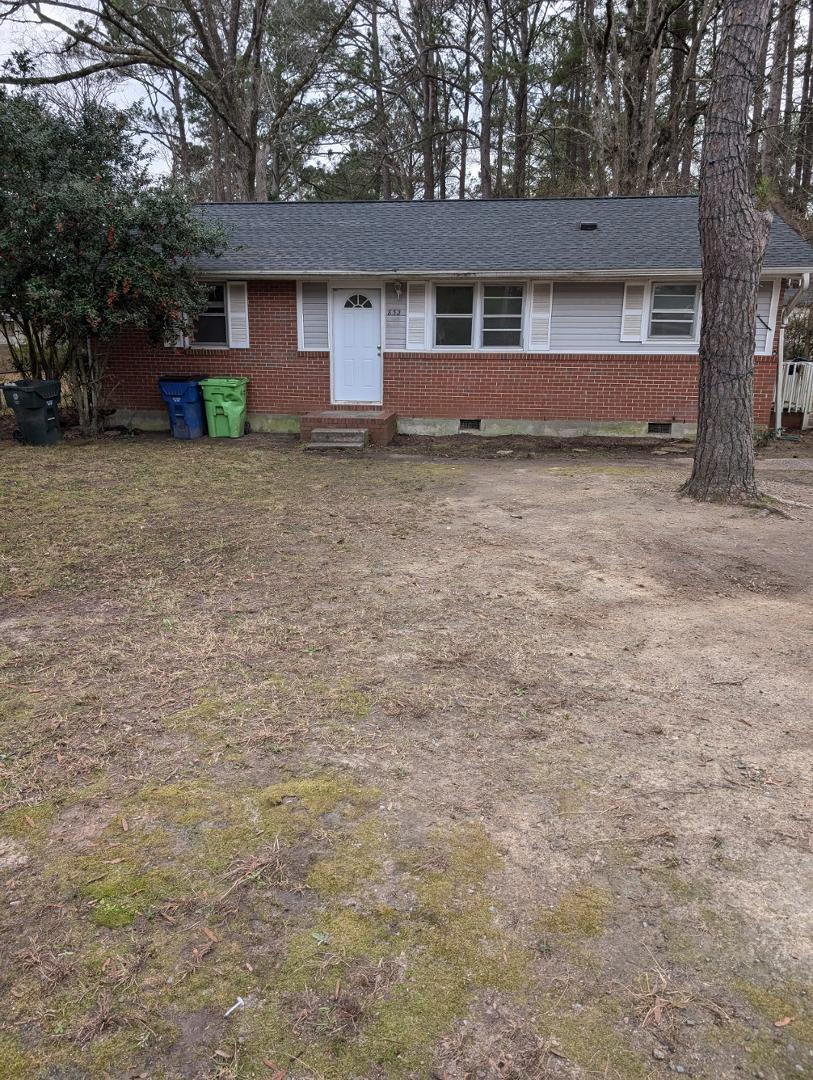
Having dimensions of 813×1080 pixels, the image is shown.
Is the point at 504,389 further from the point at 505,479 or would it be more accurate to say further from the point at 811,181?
the point at 811,181

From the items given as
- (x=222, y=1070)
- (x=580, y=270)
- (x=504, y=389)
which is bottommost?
(x=222, y=1070)

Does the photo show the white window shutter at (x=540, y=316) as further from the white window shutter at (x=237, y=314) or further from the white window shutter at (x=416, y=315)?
the white window shutter at (x=237, y=314)

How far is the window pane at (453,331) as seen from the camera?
12.7m

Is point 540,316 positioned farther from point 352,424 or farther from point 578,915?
point 578,915

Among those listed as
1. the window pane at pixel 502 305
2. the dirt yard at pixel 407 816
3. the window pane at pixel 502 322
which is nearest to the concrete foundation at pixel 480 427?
the window pane at pixel 502 322

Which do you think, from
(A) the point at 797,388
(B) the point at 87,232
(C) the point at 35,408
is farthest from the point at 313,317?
(A) the point at 797,388

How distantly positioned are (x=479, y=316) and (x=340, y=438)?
3.37m

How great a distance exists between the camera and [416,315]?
12.6 m

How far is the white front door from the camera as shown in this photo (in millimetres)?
12875

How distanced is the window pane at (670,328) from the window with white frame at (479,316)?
2.21 meters

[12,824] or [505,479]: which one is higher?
[505,479]

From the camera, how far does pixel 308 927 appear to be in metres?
2.22

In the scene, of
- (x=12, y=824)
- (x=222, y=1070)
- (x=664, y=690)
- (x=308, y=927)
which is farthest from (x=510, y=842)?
(x=12, y=824)

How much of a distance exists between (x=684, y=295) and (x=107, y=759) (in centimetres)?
1183
